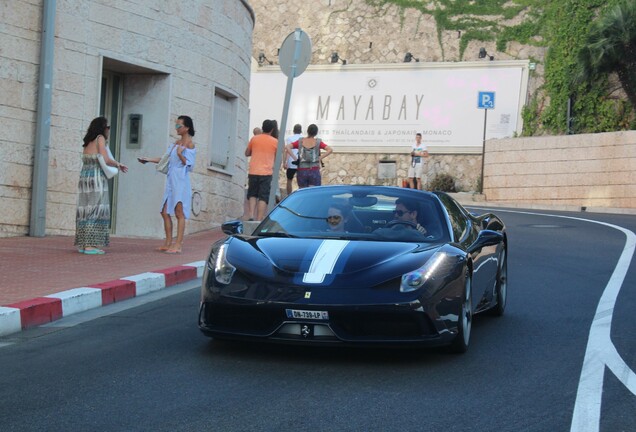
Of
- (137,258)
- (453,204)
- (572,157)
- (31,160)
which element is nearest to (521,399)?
(453,204)

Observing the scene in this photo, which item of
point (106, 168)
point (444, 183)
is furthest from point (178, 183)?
point (444, 183)

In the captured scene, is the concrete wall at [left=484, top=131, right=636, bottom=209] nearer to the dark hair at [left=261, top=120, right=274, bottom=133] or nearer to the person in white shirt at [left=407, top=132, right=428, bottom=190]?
the person in white shirt at [left=407, top=132, right=428, bottom=190]

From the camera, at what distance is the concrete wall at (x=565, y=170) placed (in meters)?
27.5

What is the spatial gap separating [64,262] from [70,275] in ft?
3.81

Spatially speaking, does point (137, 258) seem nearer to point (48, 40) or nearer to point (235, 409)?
point (48, 40)

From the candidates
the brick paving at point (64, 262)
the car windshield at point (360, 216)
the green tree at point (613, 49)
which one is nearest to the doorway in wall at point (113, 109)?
the brick paving at point (64, 262)

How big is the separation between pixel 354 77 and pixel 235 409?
31356mm

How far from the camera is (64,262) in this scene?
10945 millimetres

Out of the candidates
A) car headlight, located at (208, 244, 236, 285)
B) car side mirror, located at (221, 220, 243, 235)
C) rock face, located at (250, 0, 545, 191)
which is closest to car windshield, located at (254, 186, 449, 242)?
car side mirror, located at (221, 220, 243, 235)

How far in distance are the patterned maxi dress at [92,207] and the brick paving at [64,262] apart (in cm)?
22

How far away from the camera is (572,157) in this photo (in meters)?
28.9

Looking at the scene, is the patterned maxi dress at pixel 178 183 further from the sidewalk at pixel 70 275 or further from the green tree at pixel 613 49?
the green tree at pixel 613 49

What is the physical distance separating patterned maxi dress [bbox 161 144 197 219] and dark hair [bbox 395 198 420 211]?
587cm

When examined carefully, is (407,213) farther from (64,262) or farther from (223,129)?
(223,129)
